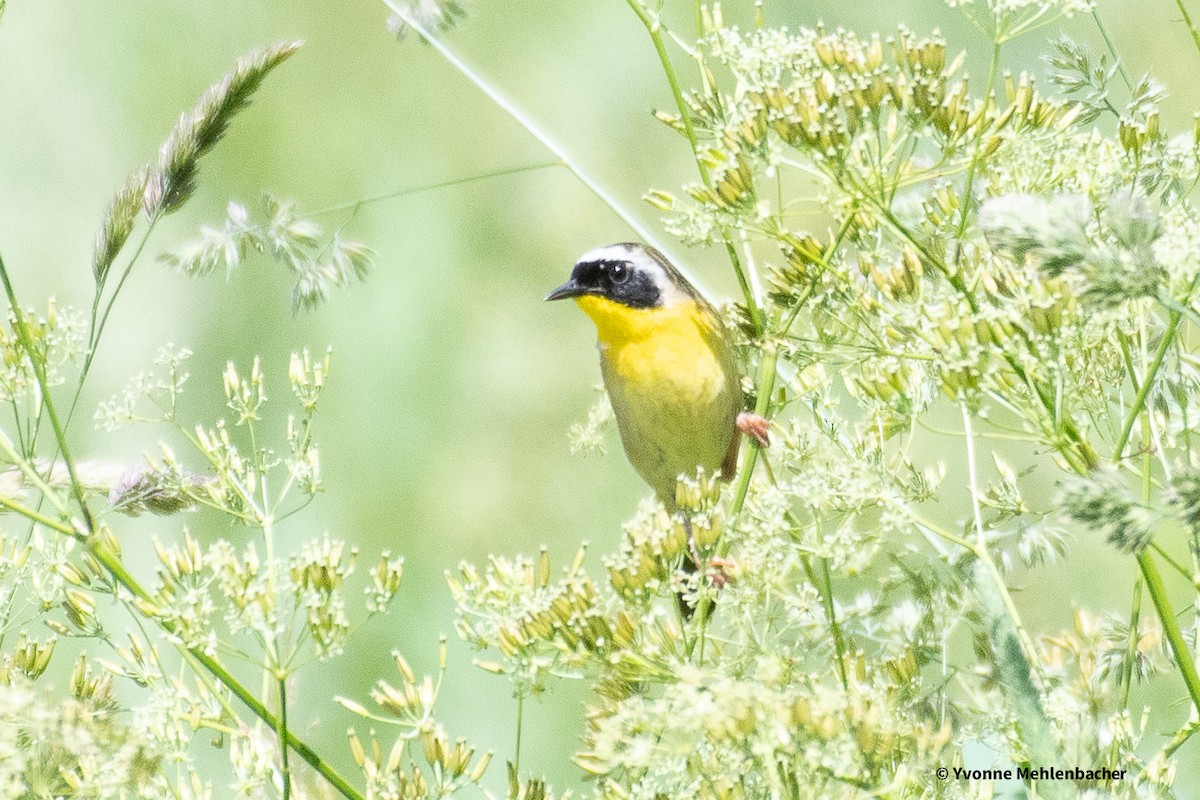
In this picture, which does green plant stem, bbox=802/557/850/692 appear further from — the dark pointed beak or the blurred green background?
the dark pointed beak

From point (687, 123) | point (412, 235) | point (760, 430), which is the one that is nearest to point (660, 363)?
point (412, 235)

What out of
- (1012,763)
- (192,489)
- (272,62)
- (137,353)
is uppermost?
(137,353)

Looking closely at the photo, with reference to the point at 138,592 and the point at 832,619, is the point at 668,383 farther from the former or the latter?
the point at 138,592

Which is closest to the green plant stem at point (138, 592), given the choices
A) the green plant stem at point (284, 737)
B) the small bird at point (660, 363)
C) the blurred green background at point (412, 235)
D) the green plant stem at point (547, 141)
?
the green plant stem at point (284, 737)

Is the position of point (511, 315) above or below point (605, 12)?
below

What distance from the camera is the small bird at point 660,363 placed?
2.79m

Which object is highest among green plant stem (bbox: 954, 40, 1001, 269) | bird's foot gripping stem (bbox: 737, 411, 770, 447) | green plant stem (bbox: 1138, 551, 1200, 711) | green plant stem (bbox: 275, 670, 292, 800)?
green plant stem (bbox: 954, 40, 1001, 269)

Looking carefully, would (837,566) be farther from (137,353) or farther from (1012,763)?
(137,353)

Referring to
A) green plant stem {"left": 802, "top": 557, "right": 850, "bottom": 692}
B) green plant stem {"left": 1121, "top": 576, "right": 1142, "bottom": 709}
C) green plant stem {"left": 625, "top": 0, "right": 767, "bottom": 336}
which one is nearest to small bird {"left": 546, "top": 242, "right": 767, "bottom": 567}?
green plant stem {"left": 625, "top": 0, "right": 767, "bottom": 336}

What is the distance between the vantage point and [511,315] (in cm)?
324

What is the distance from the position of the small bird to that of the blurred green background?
0.14m

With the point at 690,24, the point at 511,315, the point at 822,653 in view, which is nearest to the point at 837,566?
the point at 822,653

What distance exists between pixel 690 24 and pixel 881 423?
2510mm

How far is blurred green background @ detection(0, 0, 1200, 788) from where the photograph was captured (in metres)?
2.78
